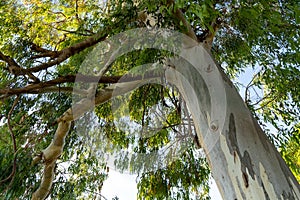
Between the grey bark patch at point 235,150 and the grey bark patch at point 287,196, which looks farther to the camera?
the grey bark patch at point 235,150

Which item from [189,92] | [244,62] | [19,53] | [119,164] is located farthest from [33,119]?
[244,62]

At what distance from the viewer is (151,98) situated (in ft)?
9.88

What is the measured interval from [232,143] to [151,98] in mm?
1799

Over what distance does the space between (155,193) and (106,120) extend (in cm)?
100

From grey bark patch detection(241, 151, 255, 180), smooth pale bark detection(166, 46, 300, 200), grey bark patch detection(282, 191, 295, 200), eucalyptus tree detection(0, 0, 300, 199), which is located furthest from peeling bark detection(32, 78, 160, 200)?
grey bark patch detection(282, 191, 295, 200)

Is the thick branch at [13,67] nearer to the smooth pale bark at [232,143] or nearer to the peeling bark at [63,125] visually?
the peeling bark at [63,125]

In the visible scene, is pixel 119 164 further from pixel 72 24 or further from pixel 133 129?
pixel 72 24

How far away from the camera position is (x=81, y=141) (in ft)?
10.5

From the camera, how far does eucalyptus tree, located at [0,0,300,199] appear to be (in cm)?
136

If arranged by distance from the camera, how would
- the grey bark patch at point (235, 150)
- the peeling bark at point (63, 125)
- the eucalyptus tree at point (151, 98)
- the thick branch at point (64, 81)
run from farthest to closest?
the peeling bark at point (63, 125), the thick branch at point (64, 81), the eucalyptus tree at point (151, 98), the grey bark patch at point (235, 150)

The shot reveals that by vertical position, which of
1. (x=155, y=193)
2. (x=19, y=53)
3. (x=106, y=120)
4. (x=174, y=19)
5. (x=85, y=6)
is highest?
(x=85, y=6)

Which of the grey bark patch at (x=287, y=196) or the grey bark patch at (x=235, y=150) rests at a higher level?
the grey bark patch at (x=235, y=150)

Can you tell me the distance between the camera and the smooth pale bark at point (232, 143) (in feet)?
3.67

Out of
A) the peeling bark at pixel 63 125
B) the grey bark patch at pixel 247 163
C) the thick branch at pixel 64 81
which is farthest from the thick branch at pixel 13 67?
the grey bark patch at pixel 247 163
